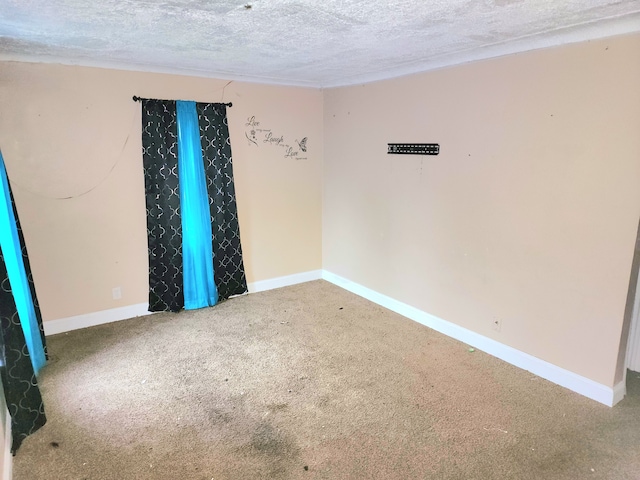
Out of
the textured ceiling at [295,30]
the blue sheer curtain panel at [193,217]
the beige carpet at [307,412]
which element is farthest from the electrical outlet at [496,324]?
the blue sheer curtain panel at [193,217]

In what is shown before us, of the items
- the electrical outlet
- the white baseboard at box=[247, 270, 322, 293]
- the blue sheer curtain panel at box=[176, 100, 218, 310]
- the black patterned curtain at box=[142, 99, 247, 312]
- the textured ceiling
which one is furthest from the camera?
the white baseboard at box=[247, 270, 322, 293]

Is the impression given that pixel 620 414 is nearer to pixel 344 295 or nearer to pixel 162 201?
pixel 344 295

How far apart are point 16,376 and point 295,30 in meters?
2.34

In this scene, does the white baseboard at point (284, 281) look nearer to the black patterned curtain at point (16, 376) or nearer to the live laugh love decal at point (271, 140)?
the live laugh love decal at point (271, 140)

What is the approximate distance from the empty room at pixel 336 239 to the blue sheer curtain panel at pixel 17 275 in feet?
0.08

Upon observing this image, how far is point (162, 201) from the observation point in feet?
12.0

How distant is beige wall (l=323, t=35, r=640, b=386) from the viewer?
7.72 feet

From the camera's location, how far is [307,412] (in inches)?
95.1

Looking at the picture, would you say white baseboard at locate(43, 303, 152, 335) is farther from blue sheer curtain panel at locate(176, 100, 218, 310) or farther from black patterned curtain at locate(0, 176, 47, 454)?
black patterned curtain at locate(0, 176, 47, 454)

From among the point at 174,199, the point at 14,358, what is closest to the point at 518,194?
the point at 174,199

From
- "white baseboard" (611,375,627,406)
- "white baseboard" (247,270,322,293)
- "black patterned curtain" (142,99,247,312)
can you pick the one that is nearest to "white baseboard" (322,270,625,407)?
"white baseboard" (611,375,627,406)

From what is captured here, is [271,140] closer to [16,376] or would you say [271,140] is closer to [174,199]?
[174,199]

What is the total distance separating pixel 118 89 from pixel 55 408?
2.41 m

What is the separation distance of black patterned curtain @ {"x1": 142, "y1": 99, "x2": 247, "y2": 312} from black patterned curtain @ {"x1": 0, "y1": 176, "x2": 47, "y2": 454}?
1556 mm
